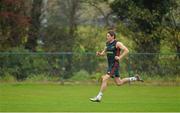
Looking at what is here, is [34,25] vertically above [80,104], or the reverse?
[34,25]

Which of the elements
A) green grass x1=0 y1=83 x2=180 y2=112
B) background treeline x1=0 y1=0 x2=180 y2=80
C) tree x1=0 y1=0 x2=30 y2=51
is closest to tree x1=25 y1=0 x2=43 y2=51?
background treeline x1=0 y1=0 x2=180 y2=80

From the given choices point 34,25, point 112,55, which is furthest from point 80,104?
point 34,25

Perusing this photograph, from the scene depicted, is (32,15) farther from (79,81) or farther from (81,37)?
(79,81)

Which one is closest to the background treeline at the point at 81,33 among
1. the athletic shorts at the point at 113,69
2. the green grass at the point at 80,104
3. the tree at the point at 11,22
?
the tree at the point at 11,22

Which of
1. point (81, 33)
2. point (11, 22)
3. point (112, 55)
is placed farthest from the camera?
point (81, 33)

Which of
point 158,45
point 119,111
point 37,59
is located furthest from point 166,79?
point 119,111

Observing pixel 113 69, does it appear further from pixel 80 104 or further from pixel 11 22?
pixel 11 22

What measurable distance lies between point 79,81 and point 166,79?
4330mm

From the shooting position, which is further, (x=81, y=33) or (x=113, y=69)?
(x=81, y=33)

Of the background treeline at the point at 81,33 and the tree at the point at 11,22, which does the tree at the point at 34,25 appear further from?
the tree at the point at 11,22

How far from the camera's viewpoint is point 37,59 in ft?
103

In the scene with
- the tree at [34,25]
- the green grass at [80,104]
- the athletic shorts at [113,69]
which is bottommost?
the green grass at [80,104]

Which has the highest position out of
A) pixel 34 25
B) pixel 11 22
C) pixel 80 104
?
pixel 11 22

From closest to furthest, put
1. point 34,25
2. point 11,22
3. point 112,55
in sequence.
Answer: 1. point 112,55
2. point 11,22
3. point 34,25
